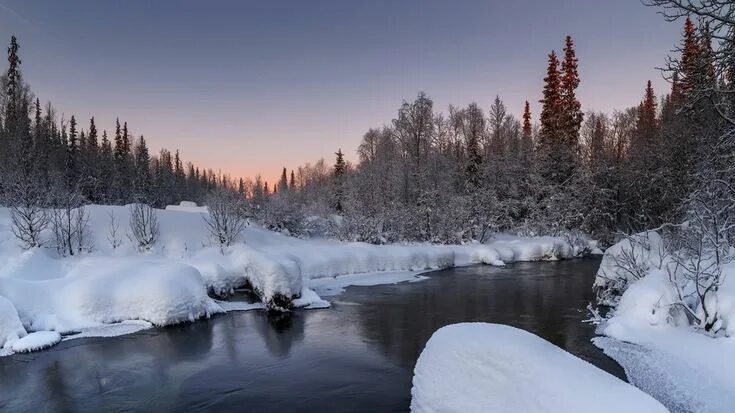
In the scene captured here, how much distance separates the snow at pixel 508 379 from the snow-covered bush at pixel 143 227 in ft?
63.6

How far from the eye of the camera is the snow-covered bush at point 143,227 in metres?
21.6

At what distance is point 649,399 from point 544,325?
10600 millimetres

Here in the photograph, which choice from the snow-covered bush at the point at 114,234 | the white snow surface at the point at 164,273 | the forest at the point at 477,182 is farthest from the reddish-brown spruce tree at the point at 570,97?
the snow-covered bush at the point at 114,234

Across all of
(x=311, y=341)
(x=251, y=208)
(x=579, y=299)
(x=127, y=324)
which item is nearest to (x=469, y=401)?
(x=311, y=341)

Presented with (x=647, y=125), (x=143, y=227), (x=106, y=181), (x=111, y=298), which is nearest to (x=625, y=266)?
(x=111, y=298)

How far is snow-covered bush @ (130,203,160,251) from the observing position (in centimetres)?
2156

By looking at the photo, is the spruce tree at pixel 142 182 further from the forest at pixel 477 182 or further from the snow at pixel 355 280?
the snow at pixel 355 280

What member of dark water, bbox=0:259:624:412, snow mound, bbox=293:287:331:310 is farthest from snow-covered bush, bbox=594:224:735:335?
snow mound, bbox=293:287:331:310

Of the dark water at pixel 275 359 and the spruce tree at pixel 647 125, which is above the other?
the spruce tree at pixel 647 125

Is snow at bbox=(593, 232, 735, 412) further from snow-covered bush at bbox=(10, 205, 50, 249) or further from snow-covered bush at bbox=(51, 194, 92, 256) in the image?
snow-covered bush at bbox=(10, 205, 50, 249)

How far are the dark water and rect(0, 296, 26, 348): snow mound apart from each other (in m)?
0.92

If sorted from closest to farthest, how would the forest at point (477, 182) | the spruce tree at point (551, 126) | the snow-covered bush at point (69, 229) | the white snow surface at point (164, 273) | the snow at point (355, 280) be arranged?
the white snow surface at point (164, 273) < the snow-covered bush at point (69, 229) < the snow at point (355, 280) < the forest at point (477, 182) < the spruce tree at point (551, 126)

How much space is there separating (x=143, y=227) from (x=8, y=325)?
10012 mm

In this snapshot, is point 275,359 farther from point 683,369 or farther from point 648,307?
point 648,307
